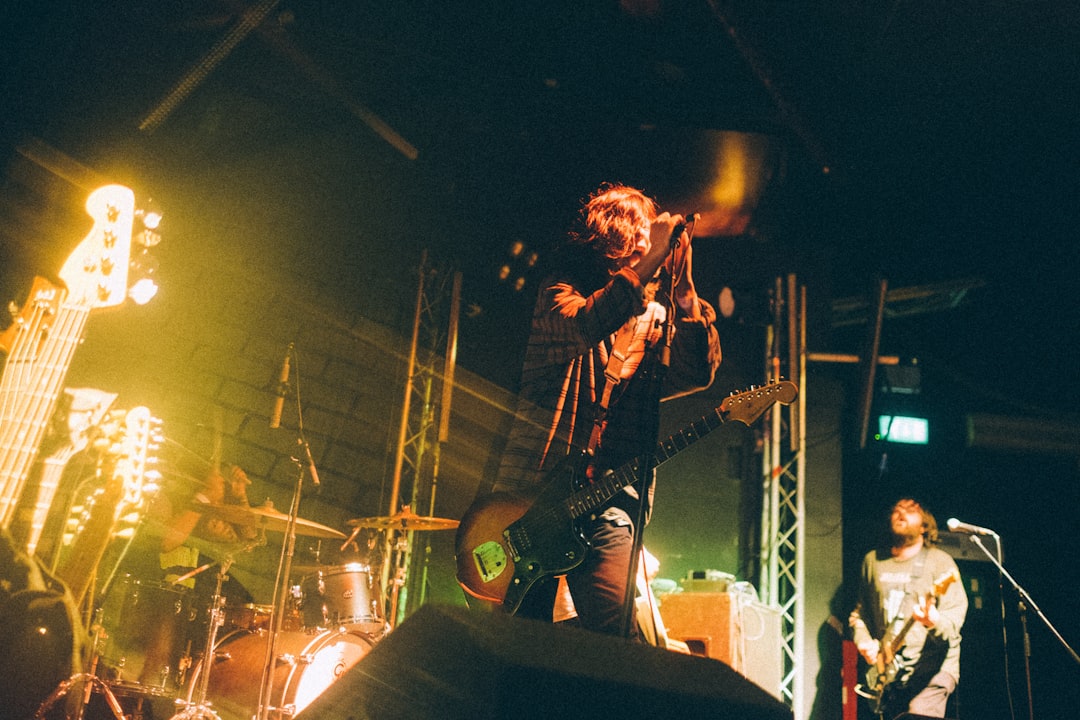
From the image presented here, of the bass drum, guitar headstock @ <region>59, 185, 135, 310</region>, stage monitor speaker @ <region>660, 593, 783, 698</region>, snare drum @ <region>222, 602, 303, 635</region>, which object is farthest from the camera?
stage monitor speaker @ <region>660, 593, 783, 698</region>

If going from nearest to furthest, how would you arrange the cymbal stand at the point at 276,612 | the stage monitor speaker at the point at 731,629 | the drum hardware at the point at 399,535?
the cymbal stand at the point at 276,612, the drum hardware at the point at 399,535, the stage monitor speaker at the point at 731,629

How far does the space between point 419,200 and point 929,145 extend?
13.1 ft

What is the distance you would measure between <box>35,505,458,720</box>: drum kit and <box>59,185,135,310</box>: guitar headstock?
1342mm

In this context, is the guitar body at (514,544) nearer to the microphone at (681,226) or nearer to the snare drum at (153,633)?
the microphone at (681,226)

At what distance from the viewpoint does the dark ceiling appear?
4.72 metres

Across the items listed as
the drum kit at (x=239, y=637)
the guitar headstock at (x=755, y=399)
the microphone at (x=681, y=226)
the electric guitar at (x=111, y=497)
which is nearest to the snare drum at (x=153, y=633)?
the drum kit at (x=239, y=637)

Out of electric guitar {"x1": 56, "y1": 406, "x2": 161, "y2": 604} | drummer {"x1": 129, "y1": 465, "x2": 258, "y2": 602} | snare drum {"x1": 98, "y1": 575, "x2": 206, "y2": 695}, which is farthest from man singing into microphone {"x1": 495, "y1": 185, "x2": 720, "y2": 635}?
snare drum {"x1": 98, "y1": 575, "x2": 206, "y2": 695}

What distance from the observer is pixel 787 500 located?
19.3ft

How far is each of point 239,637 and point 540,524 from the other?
2.63m

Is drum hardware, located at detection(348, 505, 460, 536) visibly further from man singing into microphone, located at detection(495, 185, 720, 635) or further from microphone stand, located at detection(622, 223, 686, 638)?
microphone stand, located at detection(622, 223, 686, 638)

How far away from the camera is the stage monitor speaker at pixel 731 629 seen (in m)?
4.63

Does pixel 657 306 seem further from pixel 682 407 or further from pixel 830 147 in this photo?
pixel 830 147

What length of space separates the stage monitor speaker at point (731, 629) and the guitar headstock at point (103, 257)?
3.36 metres

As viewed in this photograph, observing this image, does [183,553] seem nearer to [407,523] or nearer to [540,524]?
[407,523]
